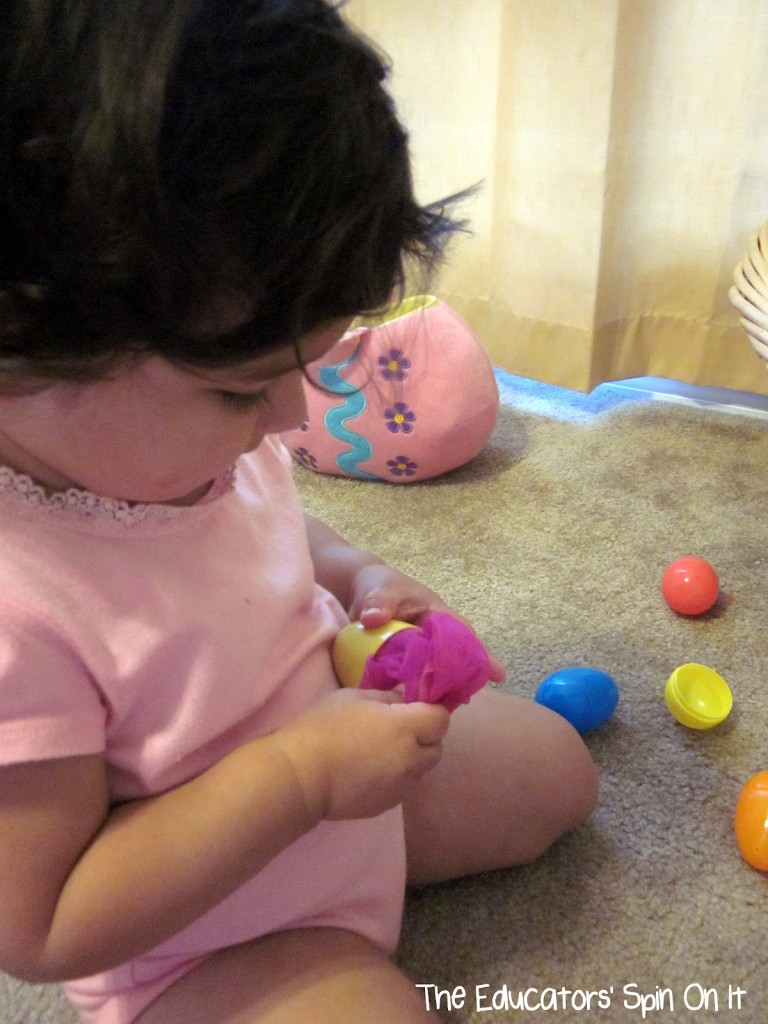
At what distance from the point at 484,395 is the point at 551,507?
6.5 inches

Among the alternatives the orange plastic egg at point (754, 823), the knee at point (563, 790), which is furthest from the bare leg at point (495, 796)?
the orange plastic egg at point (754, 823)

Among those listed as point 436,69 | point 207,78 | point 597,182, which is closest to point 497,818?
point 207,78

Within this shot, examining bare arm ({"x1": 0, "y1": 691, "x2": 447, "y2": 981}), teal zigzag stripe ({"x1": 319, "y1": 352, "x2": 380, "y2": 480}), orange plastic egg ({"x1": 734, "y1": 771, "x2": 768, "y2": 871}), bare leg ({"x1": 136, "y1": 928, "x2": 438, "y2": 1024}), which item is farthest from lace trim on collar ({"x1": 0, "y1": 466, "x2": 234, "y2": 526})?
teal zigzag stripe ({"x1": 319, "y1": 352, "x2": 380, "y2": 480})

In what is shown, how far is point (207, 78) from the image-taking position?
1.01 ft

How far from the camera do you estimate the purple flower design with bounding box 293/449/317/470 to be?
45.1 inches

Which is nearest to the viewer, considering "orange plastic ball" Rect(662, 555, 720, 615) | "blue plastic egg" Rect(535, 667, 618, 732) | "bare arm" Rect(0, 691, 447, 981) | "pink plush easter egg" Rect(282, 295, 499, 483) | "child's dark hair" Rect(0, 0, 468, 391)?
"child's dark hair" Rect(0, 0, 468, 391)

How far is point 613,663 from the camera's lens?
2.73 feet

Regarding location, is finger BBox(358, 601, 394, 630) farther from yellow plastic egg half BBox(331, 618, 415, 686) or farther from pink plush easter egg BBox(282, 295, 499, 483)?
pink plush easter egg BBox(282, 295, 499, 483)

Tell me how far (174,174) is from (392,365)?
787mm

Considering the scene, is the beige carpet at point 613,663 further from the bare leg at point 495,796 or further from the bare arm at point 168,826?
the bare arm at point 168,826

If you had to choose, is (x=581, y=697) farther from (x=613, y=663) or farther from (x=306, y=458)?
(x=306, y=458)

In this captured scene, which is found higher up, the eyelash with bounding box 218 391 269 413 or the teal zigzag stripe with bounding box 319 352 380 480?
the eyelash with bounding box 218 391 269 413

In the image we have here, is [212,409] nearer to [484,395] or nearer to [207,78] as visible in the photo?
[207,78]

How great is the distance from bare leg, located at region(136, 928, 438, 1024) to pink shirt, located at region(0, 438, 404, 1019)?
0.04 feet
